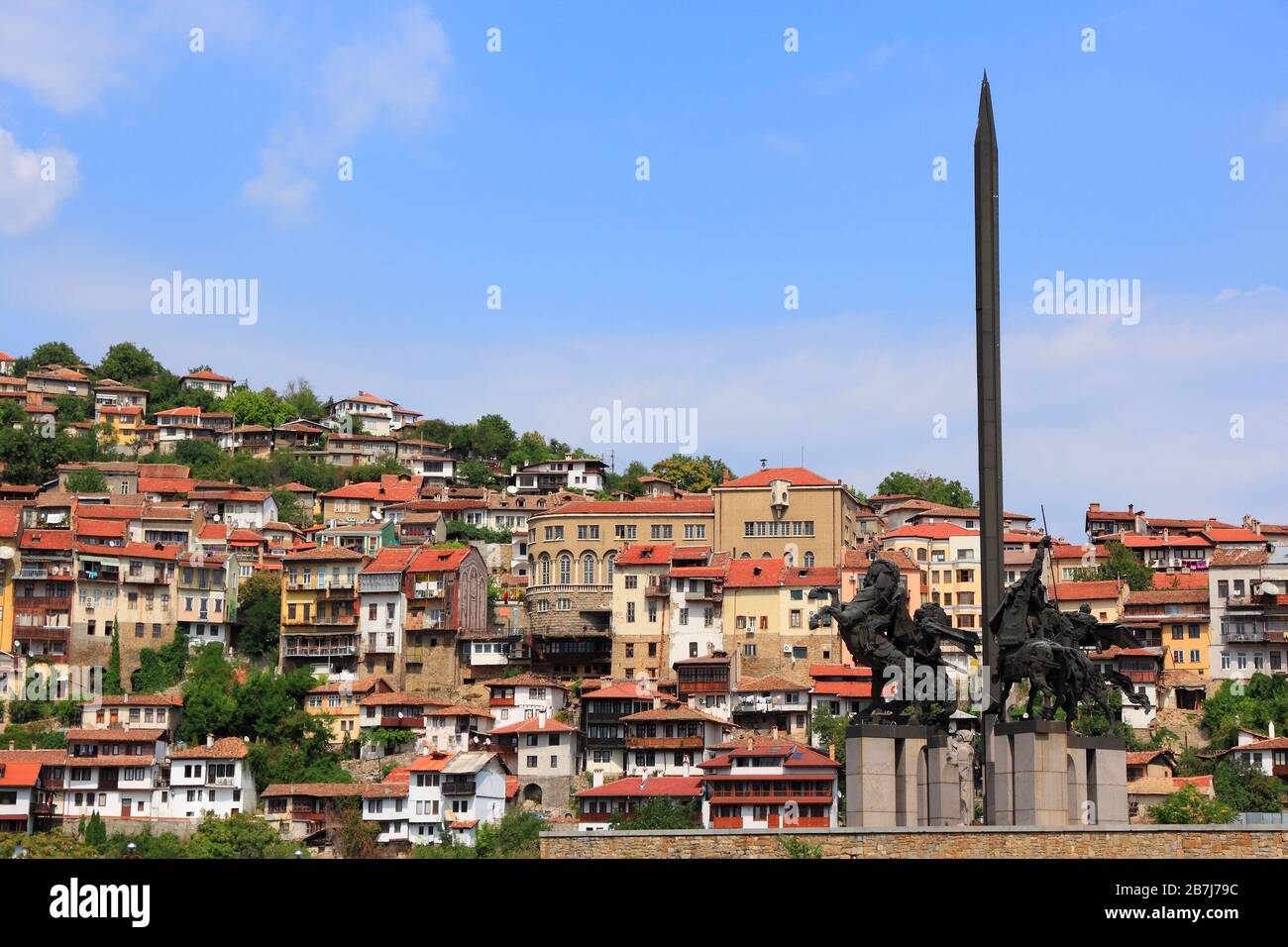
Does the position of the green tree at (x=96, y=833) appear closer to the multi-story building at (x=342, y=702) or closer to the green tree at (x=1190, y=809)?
the multi-story building at (x=342, y=702)

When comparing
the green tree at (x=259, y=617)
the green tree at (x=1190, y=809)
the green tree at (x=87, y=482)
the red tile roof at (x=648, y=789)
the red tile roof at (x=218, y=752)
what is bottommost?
the red tile roof at (x=648, y=789)

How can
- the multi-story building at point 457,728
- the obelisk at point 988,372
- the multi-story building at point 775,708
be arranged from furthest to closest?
the multi-story building at point 457,728 → the multi-story building at point 775,708 → the obelisk at point 988,372

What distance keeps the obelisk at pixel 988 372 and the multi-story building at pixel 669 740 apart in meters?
38.3

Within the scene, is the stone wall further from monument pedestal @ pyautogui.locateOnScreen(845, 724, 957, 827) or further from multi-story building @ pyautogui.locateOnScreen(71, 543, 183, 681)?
multi-story building @ pyautogui.locateOnScreen(71, 543, 183, 681)

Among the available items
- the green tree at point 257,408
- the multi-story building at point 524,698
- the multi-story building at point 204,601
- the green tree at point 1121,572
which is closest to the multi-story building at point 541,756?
the multi-story building at point 524,698

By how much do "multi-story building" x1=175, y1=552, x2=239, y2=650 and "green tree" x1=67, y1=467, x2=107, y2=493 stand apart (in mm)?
20332

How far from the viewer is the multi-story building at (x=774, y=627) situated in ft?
249

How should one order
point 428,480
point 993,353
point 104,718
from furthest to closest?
point 428,480
point 104,718
point 993,353

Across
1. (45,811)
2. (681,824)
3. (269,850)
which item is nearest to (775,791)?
(681,824)

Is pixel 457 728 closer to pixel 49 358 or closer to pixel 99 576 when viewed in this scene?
pixel 99 576

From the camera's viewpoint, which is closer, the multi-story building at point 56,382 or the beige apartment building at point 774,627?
the beige apartment building at point 774,627

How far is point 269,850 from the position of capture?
60.3 metres
